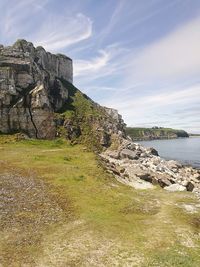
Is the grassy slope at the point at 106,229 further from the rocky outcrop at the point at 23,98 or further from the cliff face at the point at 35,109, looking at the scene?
the cliff face at the point at 35,109

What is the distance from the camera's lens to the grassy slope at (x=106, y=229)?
25.9 meters

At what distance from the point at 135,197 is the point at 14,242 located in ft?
64.2

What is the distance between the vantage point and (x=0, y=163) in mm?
57562

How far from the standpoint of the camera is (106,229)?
31438mm

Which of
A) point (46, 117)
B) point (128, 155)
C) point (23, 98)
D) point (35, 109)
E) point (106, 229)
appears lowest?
point (106, 229)

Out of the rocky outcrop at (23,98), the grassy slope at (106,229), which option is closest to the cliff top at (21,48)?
the rocky outcrop at (23,98)

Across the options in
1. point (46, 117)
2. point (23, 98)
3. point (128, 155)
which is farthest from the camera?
point (46, 117)

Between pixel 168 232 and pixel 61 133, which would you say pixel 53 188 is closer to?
pixel 168 232

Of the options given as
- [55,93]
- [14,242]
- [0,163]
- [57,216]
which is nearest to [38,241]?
[14,242]

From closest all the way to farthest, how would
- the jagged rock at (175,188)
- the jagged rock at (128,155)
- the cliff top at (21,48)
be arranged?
the jagged rock at (175,188), the jagged rock at (128,155), the cliff top at (21,48)

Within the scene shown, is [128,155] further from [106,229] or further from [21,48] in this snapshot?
[21,48]

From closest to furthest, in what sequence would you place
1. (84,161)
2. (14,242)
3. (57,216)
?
(14,242) < (57,216) < (84,161)

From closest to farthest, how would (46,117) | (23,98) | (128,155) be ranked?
(128,155) → (23,98) → (46,117)

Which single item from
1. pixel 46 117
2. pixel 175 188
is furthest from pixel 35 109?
pixel 175 188
